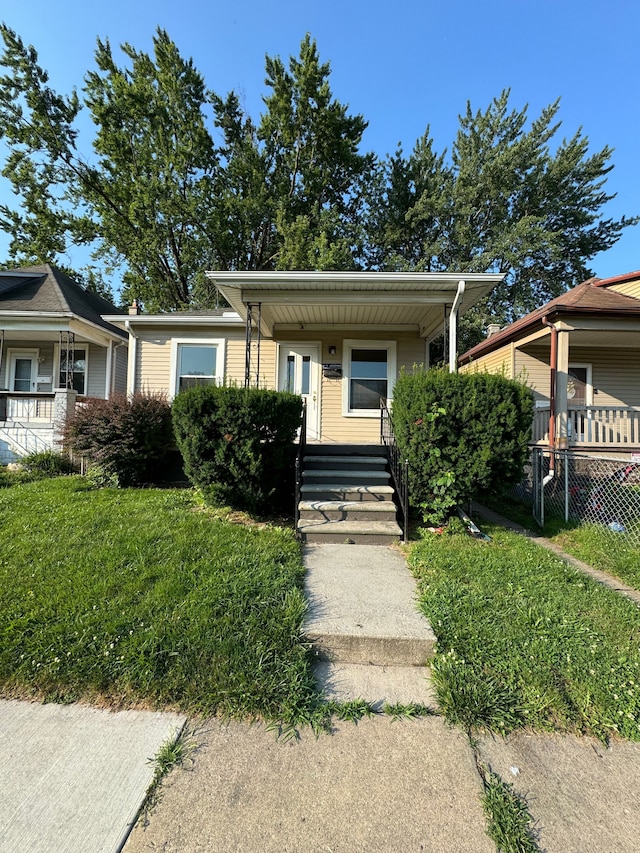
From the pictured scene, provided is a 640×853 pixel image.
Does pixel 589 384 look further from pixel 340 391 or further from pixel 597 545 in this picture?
pixel 597 545

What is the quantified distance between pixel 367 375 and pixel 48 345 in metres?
10.1

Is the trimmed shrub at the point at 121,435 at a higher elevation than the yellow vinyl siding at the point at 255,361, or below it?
below

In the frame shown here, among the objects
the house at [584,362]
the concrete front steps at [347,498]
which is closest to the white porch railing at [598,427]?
the house at [584,362]

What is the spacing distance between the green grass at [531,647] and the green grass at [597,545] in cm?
65

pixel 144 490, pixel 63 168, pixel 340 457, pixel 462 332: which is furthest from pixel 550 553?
pixel 63 168

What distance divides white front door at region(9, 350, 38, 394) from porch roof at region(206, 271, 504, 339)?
345 inches

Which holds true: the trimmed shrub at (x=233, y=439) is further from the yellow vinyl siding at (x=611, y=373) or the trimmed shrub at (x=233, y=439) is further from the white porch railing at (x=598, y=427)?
the yellow vinyl siding at (x=611, y=373)

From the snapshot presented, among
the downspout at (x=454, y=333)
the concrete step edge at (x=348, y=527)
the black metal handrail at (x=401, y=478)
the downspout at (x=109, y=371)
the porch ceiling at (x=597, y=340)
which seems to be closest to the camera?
the concrete step edge at (x=348, y=527)

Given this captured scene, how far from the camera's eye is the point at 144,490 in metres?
6.48

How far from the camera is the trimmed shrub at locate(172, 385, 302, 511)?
486cm

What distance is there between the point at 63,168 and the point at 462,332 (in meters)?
20.5

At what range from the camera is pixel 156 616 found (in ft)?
9.04

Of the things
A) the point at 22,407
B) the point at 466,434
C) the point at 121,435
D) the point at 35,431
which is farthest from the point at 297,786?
the point at 22,407

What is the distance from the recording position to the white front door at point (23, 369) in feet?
→ 40.5
